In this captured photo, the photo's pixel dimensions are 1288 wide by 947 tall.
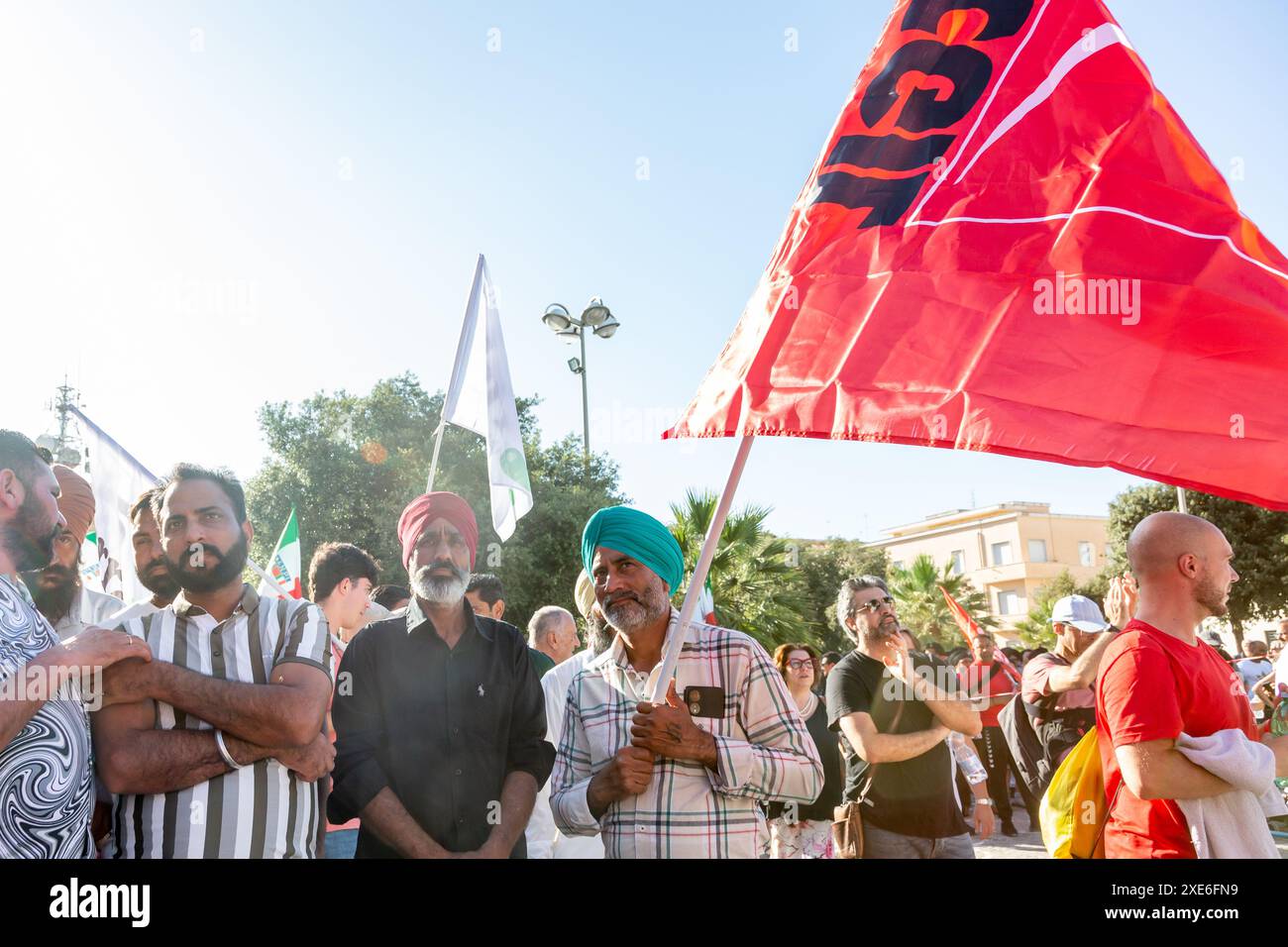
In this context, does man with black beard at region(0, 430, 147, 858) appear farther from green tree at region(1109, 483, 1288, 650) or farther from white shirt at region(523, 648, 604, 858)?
green tree at region(1109, 483, 1288, 650)

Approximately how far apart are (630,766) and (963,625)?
9647 mm

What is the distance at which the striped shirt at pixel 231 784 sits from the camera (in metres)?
2.79

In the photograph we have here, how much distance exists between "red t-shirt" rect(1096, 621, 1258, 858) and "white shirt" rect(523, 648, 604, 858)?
2136mm

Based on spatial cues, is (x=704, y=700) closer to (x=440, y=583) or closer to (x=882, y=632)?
(x=440, y=583)

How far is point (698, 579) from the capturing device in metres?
2.86

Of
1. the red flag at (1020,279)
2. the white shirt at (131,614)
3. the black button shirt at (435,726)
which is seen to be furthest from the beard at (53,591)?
the red flag at (1020,279)

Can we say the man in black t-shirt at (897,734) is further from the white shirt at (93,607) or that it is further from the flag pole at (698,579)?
the white shirt at (93,607)

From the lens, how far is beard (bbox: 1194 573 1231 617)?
2965 millimetres

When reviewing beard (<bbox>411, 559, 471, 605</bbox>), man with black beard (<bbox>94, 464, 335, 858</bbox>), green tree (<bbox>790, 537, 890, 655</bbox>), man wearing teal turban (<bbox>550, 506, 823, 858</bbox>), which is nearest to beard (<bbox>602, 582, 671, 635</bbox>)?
man wearing teal turban (<bbox>550, 506, 823, 858</bbox>)

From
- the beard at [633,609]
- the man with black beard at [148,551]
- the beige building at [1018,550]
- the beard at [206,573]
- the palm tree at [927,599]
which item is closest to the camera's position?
the beard at [206,573]

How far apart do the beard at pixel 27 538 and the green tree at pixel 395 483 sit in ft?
65.5

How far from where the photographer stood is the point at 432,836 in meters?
3.33
